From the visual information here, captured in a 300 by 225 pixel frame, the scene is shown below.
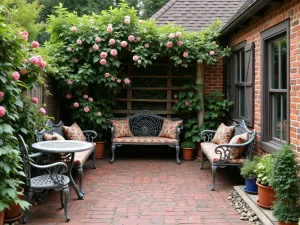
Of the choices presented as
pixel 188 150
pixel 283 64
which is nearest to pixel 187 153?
pixel 188 150

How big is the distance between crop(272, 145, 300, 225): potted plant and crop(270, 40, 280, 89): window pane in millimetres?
1781

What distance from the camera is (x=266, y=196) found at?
14.1ft

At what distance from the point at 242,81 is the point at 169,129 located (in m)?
1.79

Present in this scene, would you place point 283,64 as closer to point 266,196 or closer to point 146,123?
point 266,196

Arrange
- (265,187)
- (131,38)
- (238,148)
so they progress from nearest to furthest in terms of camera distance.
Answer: (265,187) → (238,148) → (131,38)

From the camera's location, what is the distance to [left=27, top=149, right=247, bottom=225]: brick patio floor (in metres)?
4.22

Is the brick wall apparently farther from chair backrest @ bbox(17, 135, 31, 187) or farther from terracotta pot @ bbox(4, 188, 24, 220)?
terracotta pot @ bbox(4, 188, 24, 220)

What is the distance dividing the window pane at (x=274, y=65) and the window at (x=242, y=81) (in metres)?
0.73

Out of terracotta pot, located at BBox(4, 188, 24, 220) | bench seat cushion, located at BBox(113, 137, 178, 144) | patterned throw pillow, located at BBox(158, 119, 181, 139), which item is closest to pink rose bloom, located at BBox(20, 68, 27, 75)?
terracotta pot, located at BBox(4, 188, 24, 220)

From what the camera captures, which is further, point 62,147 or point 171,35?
point 171,35

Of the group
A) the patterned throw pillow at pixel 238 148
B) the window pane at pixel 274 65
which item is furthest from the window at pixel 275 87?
the patterned throw pillow at pixel 238 148

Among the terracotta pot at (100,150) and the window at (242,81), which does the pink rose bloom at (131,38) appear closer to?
the window at (242,81)

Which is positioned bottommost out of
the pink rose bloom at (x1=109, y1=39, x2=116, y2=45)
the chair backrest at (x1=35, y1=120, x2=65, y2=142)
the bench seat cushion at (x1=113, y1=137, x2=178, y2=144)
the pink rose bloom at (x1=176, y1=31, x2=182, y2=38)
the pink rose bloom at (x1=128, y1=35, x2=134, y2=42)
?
the bench seat cushion at (x1=113, y1=137, x2=178, y2=144)

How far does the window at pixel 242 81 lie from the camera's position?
635cm
